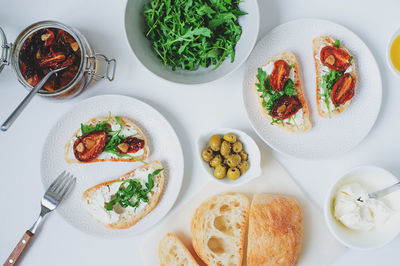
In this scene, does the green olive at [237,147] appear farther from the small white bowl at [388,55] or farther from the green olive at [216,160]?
the small white bowl at [388,55]

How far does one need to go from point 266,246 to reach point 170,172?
1.98 ft

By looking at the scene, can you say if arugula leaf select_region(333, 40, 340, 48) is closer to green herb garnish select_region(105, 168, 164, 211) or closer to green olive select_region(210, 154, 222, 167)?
green olive select_region(210, 154, 222, 167)

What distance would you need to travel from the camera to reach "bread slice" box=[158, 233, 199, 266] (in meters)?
1.70

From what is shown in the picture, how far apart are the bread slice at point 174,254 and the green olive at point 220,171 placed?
1.29ft

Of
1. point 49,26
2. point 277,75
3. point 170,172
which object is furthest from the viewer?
point 170,172

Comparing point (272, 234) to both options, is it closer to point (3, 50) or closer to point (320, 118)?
point (320, 118)

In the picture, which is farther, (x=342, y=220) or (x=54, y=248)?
(x=54, y=248)

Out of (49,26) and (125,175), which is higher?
(49,26)

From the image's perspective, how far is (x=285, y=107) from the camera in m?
1.64

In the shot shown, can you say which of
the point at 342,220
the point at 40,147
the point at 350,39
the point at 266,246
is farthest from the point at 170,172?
the point at 350,39

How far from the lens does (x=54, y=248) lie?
179 cm

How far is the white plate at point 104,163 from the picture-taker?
1722mm

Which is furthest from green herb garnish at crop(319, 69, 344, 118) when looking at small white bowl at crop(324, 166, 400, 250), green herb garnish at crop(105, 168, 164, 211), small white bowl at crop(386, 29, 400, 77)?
green herb garnish at crop(105, 168, 164, 211)

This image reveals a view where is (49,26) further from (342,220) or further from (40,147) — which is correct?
(342,220)
